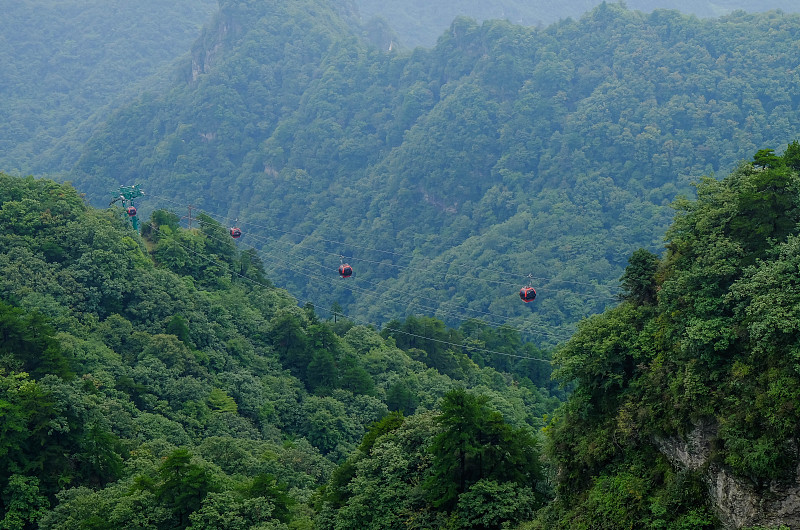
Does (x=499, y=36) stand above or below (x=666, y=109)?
above

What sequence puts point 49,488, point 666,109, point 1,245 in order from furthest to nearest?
point 666,109 < point 1,245 < point 49,488

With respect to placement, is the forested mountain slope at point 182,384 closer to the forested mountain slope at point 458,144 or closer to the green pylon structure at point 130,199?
the green pylon structure at point 130,199

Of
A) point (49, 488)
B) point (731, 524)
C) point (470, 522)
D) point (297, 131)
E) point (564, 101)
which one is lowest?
point (731, 524)

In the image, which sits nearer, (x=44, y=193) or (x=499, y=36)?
(x=44, y=193)

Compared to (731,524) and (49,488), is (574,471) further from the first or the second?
(49,488)

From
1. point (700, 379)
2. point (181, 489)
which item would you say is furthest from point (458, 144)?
point (700, 379)

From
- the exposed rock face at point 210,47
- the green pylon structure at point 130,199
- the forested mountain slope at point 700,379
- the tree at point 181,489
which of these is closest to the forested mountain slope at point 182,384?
the tree at point 181,489

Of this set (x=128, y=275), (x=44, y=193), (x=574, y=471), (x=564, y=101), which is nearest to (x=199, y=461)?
(x=574, y=471)
